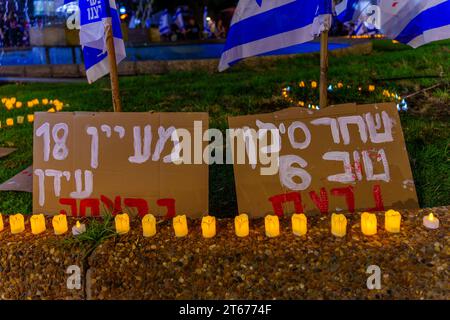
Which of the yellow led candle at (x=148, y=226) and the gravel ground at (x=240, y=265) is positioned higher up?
the yellow led candle at (x=148, y=226)

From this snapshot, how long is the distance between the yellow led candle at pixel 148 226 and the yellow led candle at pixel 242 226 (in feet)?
1.51

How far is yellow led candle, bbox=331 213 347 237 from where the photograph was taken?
2.68 metres

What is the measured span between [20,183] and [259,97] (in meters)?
3.39

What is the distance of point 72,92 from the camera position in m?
8.35

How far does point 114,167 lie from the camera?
3.10m

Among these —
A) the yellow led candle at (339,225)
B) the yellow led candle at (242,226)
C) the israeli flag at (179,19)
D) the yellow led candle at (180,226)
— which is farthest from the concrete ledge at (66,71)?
the israeli flag at (179,19)

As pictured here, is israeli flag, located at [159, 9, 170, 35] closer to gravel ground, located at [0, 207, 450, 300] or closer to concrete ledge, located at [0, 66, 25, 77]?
concrete ledge, located at [0, 66, 25, 77]

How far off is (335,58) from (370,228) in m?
8.67

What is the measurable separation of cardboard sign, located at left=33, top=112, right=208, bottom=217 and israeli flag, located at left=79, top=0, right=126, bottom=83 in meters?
0.57

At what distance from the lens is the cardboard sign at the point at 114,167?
3043mm

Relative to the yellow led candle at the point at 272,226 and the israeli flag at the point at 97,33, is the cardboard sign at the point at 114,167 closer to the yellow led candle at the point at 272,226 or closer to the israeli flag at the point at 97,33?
the yellow led candle at the point at 272,226

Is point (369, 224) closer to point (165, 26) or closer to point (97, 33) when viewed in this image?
point (97, 33)
